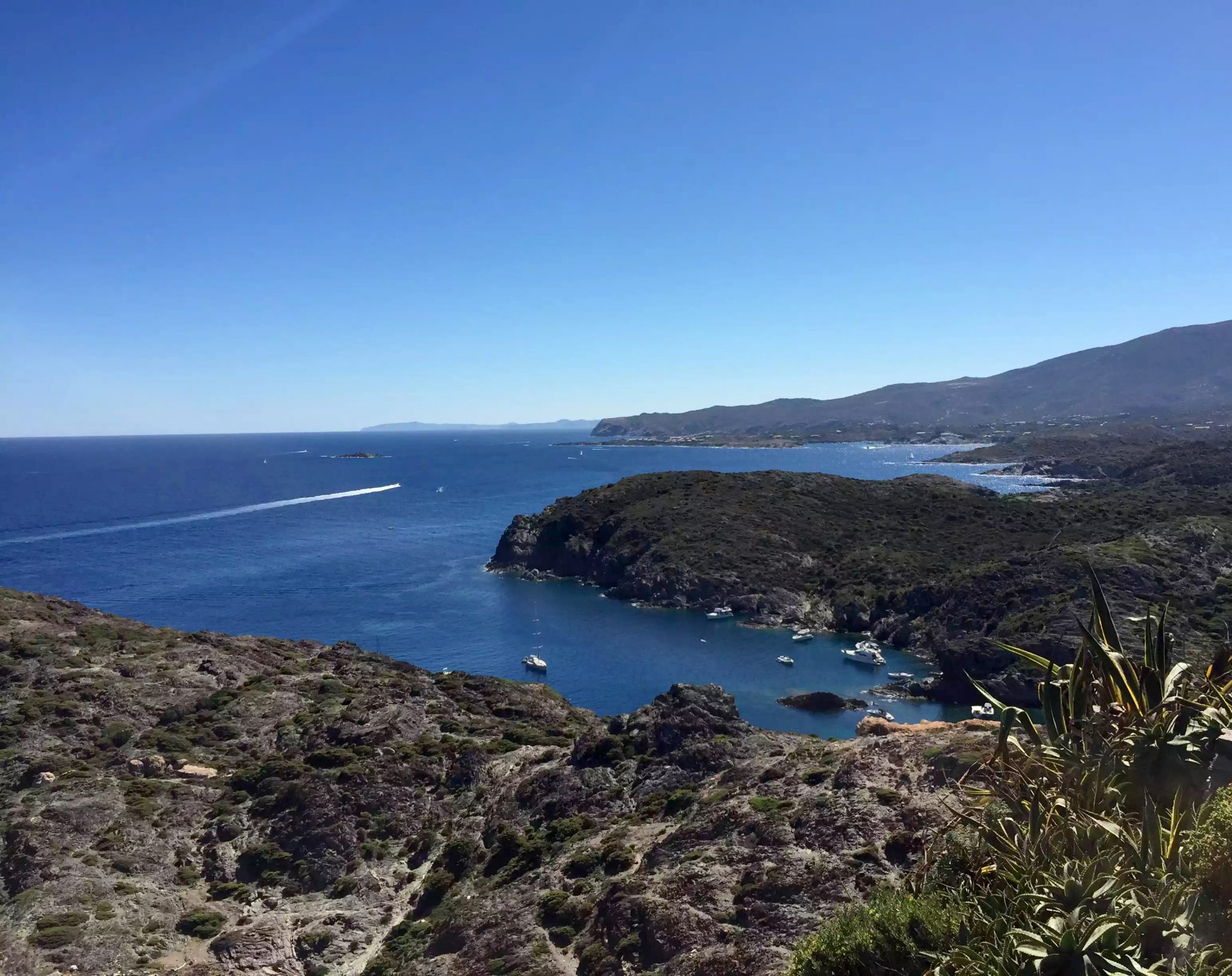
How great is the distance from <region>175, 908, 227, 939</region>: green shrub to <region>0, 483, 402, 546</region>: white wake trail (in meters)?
110

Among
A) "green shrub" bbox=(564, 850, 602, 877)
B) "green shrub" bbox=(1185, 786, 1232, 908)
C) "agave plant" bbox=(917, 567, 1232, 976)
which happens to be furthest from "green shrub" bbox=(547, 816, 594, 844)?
"green shrub" bbox=(1185, 786, 1232, 908)

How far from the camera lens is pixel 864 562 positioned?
78250 mm

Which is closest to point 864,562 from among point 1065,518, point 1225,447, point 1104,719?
point 1065,518

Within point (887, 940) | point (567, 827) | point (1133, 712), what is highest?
point (1133, 712)

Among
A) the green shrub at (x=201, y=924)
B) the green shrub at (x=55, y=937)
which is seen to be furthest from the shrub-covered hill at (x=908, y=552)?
the green shrub at (x=55, y=937)

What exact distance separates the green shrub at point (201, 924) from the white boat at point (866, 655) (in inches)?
1967

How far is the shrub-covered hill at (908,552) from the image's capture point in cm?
5825

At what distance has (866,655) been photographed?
61219 mm

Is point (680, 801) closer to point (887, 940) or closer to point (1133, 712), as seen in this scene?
point (887, 940)

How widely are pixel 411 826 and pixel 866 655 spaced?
44346 millimetres

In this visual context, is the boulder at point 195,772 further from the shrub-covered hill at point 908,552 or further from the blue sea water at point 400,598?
the shrub-covered hill at point 908,552

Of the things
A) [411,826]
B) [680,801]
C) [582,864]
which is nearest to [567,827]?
[582,864]

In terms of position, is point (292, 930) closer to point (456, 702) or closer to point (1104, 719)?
point (456, 702)

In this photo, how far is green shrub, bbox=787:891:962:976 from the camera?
25.1ft
